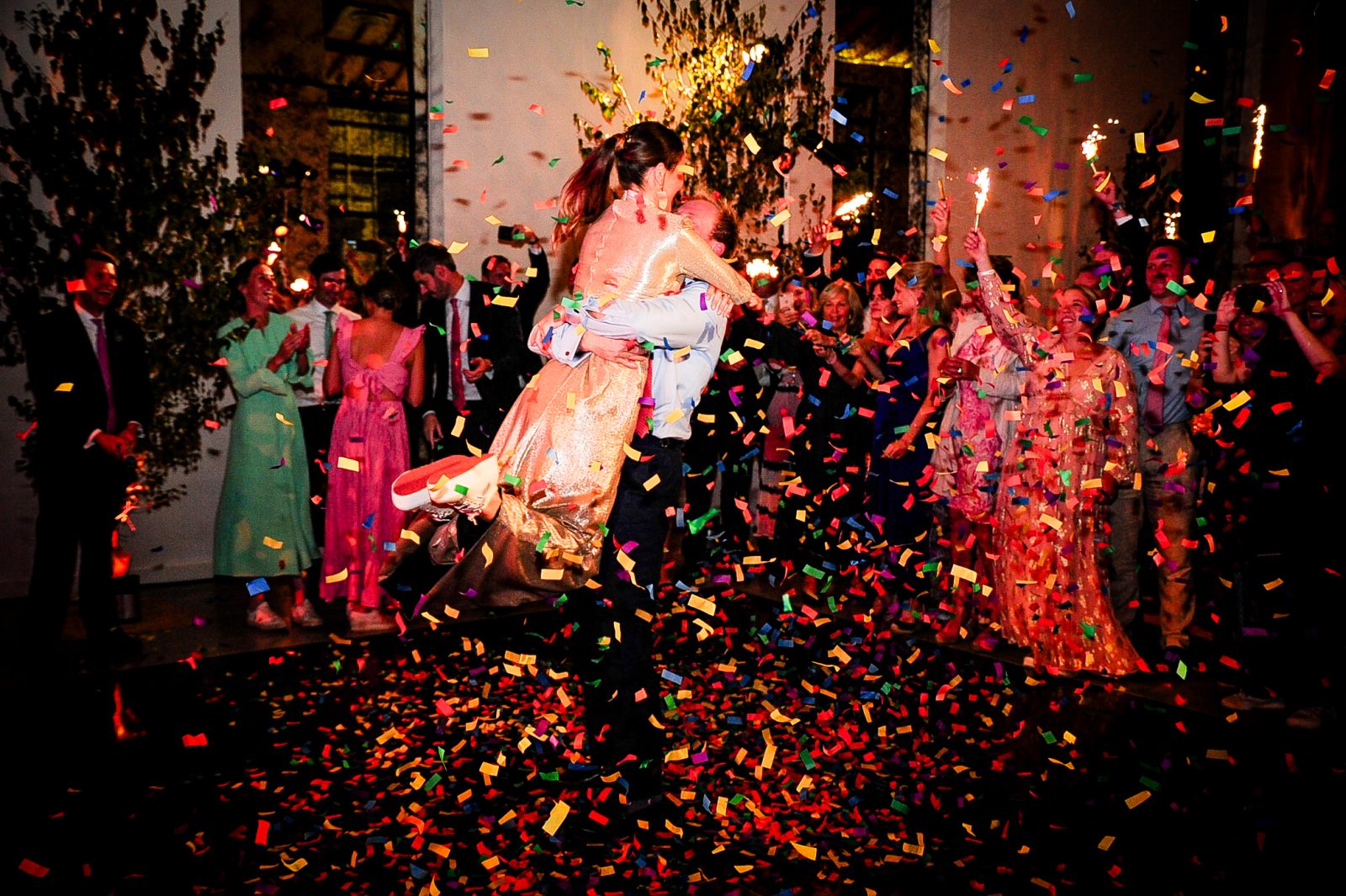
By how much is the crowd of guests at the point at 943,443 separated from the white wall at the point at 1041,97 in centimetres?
373

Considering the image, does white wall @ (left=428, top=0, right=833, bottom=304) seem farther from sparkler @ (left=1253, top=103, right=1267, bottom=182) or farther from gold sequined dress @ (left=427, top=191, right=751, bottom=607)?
sparkler @ (left=1253, top=103, right=1267, bottom=182)

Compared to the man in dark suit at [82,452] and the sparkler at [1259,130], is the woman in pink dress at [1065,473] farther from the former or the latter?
the sparkler at [1259,130]

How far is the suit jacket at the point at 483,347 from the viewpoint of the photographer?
6.44m

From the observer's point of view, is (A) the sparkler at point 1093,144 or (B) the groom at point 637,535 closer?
(B) the groom at point 637,535

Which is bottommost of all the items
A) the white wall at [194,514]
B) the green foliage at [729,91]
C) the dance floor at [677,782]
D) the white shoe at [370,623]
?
the dance floor at [677,782]

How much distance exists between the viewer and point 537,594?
314cm

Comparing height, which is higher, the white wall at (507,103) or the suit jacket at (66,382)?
Result: the white wall at (507,103)

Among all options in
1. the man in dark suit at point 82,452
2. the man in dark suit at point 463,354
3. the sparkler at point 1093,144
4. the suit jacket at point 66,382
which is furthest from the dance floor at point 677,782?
the sparkler at point 1093,144

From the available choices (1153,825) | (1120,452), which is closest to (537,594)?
(1153,825)

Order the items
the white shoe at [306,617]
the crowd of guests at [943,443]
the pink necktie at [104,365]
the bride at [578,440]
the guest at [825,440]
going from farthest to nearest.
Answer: the guest at [825,440], the white shoe at [306,617], the pink necktie at [104,365], the crowd of guests at [943,443], the bride at [578,440]

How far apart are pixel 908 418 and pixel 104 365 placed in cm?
414

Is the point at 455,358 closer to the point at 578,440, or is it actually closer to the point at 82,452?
the point at 82,452

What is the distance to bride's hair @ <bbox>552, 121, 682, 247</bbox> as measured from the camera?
10.5ft

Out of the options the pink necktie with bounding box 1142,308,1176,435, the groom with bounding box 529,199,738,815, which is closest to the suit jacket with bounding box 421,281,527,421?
the groom with bounding box 529,199,738,815
